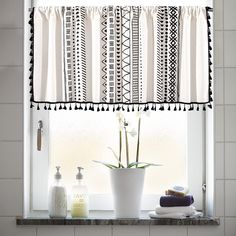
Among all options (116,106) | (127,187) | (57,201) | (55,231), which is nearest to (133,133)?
(116,106)

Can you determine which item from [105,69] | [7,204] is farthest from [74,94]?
[7,204]

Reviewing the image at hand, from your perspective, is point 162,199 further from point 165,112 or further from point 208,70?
point 208,70

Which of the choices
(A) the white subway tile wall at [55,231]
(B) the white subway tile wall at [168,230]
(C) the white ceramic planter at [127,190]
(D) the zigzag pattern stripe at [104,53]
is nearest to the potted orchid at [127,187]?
(C) the white ceramic planter at [127,190]

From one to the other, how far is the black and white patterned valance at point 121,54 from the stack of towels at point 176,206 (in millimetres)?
421

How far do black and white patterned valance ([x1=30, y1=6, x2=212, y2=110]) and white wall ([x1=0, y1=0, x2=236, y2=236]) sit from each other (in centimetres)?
8

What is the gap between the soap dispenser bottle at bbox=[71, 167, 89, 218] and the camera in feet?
8.74

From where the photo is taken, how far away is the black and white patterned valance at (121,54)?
2.68 meters

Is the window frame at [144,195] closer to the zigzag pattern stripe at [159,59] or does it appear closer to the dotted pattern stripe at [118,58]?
the zigzag pattern stripe at [159,59]

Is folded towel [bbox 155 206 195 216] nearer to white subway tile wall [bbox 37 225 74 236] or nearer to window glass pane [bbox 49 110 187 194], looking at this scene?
window glass pane [bbox 49 110 187 194]

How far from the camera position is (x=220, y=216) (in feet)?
8.52

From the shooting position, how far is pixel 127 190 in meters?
2.63

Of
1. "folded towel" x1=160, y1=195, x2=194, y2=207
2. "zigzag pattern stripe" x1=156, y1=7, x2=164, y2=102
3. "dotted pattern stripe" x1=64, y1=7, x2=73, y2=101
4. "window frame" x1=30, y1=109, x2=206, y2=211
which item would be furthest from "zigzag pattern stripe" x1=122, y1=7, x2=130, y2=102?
"folded towel" x1=160, y1=195, x2=194, y2=207

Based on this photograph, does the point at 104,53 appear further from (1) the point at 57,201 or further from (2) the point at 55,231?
(2) the point at 55,231

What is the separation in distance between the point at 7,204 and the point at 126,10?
1.03m
